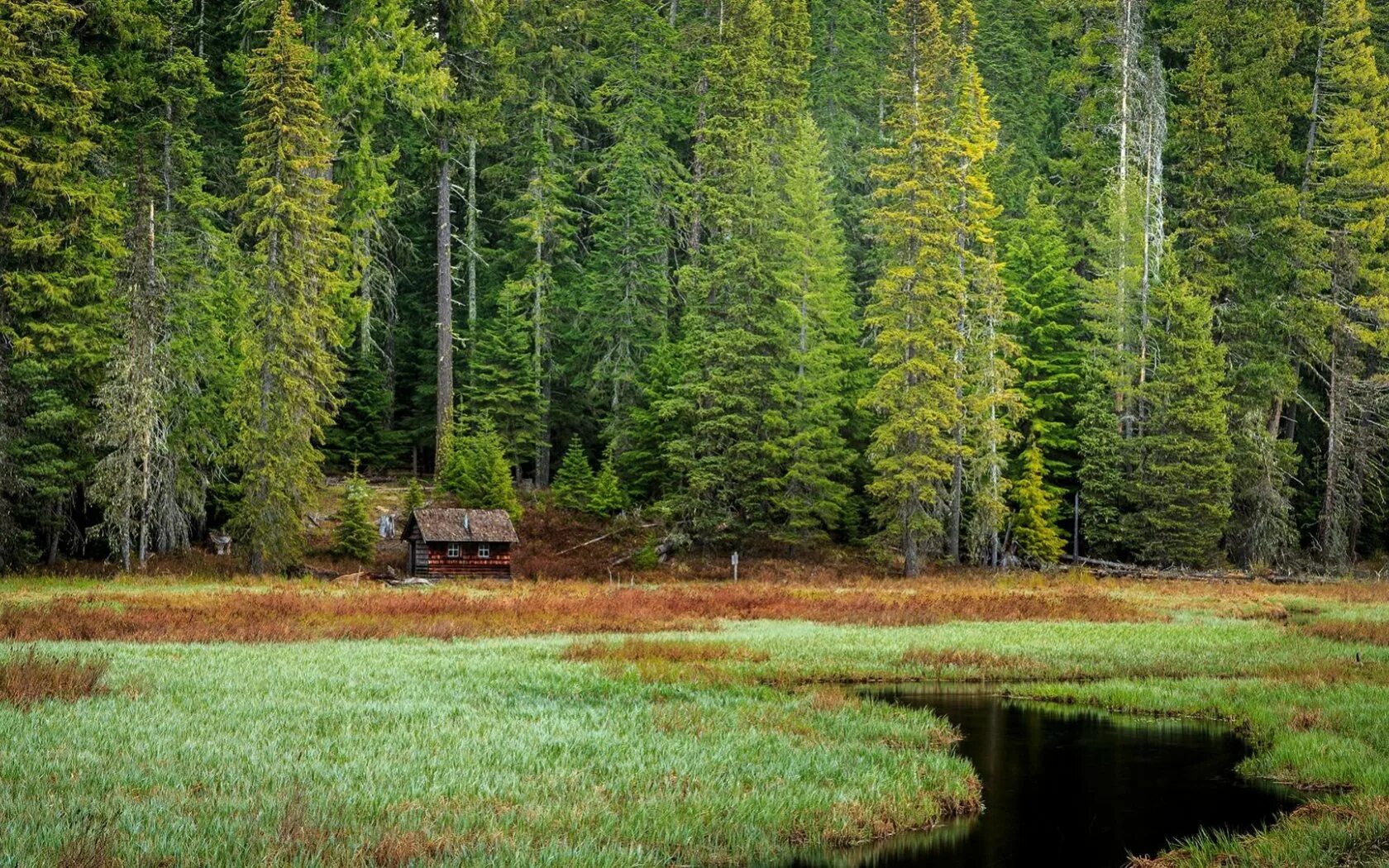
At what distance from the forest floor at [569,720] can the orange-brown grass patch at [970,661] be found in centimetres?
7

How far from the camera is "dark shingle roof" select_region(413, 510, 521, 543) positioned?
41625 millimetres

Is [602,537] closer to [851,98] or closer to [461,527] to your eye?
[461,527]

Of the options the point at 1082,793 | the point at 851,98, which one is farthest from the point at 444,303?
the point at 1082,793

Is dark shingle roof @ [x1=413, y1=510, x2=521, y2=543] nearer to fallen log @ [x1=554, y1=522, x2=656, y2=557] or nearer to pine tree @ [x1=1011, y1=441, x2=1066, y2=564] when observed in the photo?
fallen log @ [x1=554, y1=522, x2=656, y2=557]

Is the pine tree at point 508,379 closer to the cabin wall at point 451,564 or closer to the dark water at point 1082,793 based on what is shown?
the cabin wall at point 451,564

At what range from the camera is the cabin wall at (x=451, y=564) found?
41.7 meters

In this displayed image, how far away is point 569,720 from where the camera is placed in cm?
1515

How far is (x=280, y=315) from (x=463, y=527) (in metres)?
9.75

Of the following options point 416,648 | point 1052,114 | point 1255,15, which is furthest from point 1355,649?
point 1052,114

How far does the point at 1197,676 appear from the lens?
21.8 metres

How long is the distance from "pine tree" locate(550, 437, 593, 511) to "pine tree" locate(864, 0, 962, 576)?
1236 centimetres

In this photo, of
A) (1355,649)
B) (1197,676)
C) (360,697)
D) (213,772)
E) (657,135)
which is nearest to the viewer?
(213,772)

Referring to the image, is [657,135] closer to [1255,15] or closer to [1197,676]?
[1255,15]

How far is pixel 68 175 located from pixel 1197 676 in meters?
36.7
